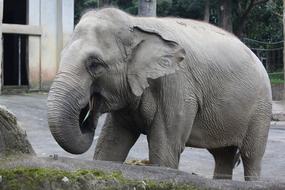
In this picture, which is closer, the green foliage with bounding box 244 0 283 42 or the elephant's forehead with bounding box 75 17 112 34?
the elephant's forehead with bounding box 75 17 112 34

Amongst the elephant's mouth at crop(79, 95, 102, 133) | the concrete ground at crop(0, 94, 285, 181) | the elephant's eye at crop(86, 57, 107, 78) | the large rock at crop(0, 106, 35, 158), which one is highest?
the elephant's eye at crop(86, 57, 107, 78)

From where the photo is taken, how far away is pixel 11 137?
358cm

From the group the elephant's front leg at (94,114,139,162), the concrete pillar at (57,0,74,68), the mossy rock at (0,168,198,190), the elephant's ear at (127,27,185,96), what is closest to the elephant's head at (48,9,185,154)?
the elephant's ear at (127,27,185,96)

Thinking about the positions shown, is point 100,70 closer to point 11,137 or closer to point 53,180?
point 11,137

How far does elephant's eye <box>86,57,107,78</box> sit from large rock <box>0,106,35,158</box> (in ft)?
5.88

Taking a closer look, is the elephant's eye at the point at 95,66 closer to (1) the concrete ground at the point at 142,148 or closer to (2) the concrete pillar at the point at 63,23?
(1) the concrete ground at the point at 142,148

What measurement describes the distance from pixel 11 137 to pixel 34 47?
1726cm

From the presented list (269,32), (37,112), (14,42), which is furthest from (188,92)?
(269,32)

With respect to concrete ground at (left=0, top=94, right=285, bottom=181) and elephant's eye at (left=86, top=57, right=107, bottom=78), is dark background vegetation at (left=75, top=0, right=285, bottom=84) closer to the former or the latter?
concrete ground at (left=0, top=94, right=285, bottom=181)

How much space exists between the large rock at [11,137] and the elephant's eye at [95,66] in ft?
5.88

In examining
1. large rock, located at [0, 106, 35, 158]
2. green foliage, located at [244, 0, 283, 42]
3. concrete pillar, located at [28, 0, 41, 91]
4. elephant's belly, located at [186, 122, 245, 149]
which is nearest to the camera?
large rock, located at [0, 106, 35, 158]

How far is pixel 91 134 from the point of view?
5.54 meters

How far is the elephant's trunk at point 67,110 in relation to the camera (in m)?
5.07

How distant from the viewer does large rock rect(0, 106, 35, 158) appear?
3561 millimetres
